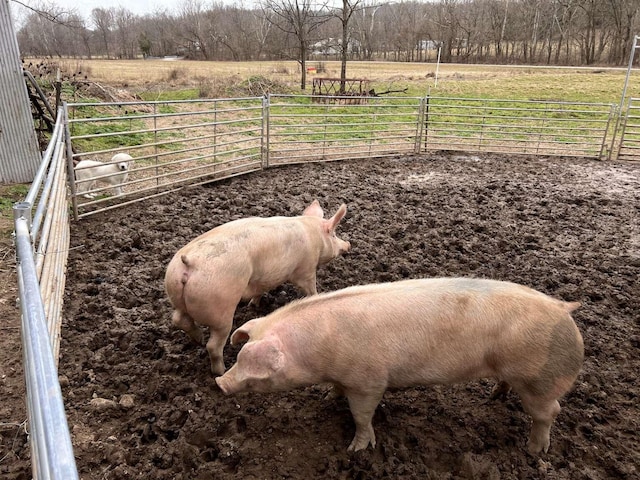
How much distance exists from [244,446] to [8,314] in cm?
241

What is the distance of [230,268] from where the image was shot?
3.13 m

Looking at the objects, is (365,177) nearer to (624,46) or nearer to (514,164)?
(514,164)

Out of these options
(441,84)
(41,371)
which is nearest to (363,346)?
(41,371)

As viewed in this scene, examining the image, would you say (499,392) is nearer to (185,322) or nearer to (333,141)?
(185,322)

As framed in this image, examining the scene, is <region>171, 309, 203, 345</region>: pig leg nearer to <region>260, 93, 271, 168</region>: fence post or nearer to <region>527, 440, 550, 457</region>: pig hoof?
<region>527, 440, 550, 457</region>: pig hoof

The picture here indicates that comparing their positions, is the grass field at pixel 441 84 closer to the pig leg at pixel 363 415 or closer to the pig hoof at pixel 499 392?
the pig hoof at pixel 499 392

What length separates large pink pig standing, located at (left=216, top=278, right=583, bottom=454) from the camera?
2.51 meters

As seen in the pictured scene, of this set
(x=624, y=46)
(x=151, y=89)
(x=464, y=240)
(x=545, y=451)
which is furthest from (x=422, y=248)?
(x=624, y=46)

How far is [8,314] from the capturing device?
3.82m

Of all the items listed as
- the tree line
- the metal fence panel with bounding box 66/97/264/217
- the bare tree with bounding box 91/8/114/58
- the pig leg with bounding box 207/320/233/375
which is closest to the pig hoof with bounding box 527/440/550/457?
the pig leg with bounding box 207/320/233/375

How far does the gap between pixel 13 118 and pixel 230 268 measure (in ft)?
18.3

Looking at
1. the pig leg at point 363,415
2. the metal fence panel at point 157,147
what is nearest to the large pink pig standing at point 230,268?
the pig leg at point 363,415

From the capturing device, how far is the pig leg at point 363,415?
2.64m

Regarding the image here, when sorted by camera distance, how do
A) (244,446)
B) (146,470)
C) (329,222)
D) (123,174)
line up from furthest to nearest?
1. (123,174)
2. (329,222)
3. (244,446)
4. (146,470)
